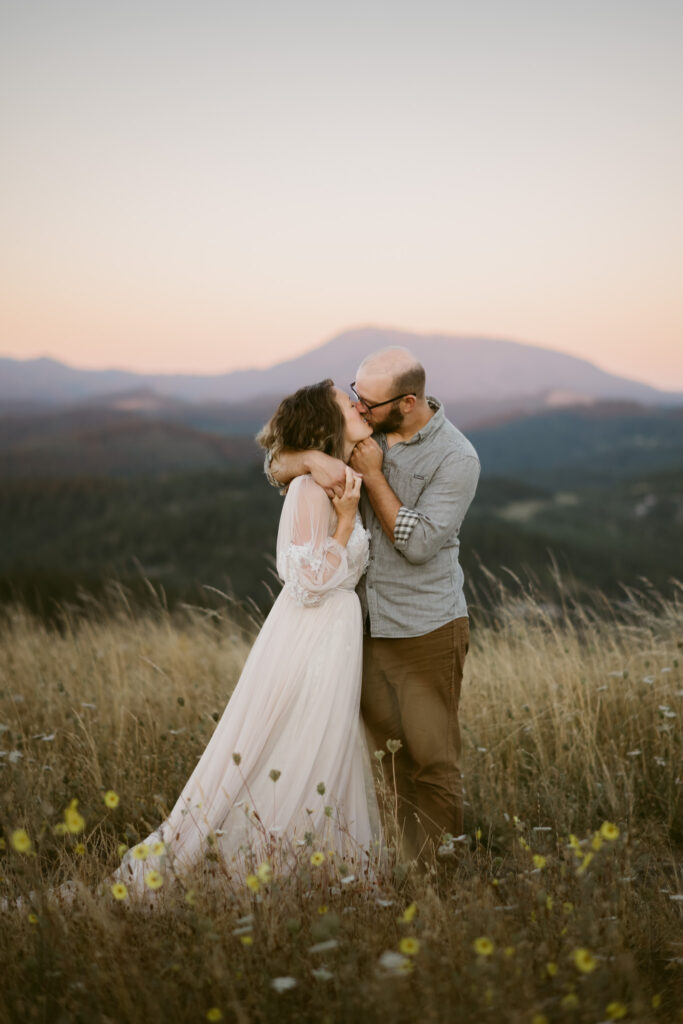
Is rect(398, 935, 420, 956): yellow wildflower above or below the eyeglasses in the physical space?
below

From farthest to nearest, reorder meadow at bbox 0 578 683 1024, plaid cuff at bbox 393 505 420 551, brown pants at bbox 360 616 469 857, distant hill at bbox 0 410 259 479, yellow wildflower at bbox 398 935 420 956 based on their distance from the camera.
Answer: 1. distant hill at bbox 0 410 259 479
2. brown pants at bbox 360 616 469 857
3. plaid cuff at bbox 393 505 420 551
4. meadow at bbox 0 578 683 1024
5. yellow wildflower at bbox 398 935 420 956

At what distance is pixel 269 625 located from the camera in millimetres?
3428

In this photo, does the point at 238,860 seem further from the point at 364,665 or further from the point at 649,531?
the point at 649,531

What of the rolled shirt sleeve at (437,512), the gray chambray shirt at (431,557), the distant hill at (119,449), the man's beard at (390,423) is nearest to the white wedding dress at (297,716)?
the gray chambray shirt at (431,557)

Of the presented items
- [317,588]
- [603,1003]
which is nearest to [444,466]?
[317,588]

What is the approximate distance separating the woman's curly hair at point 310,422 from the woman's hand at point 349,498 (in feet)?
0.47

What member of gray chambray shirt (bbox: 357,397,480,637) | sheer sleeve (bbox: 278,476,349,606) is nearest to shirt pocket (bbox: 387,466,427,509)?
gray chambray shirt (bbox: 357,397,480,637)

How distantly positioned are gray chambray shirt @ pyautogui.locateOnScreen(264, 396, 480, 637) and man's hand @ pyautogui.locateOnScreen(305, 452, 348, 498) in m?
0.26

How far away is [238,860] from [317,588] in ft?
3.53

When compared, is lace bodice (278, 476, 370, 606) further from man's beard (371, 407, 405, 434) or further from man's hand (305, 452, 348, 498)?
man's beard (371, 407, 405, 434)

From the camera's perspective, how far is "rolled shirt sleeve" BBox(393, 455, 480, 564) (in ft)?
10.7

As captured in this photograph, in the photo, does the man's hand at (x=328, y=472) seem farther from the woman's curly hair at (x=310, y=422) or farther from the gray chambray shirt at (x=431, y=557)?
the gray chambray shirt at (x=431, y=557)

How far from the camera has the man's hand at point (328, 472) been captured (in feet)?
10.9

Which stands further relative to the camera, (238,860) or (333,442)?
(333,442)
